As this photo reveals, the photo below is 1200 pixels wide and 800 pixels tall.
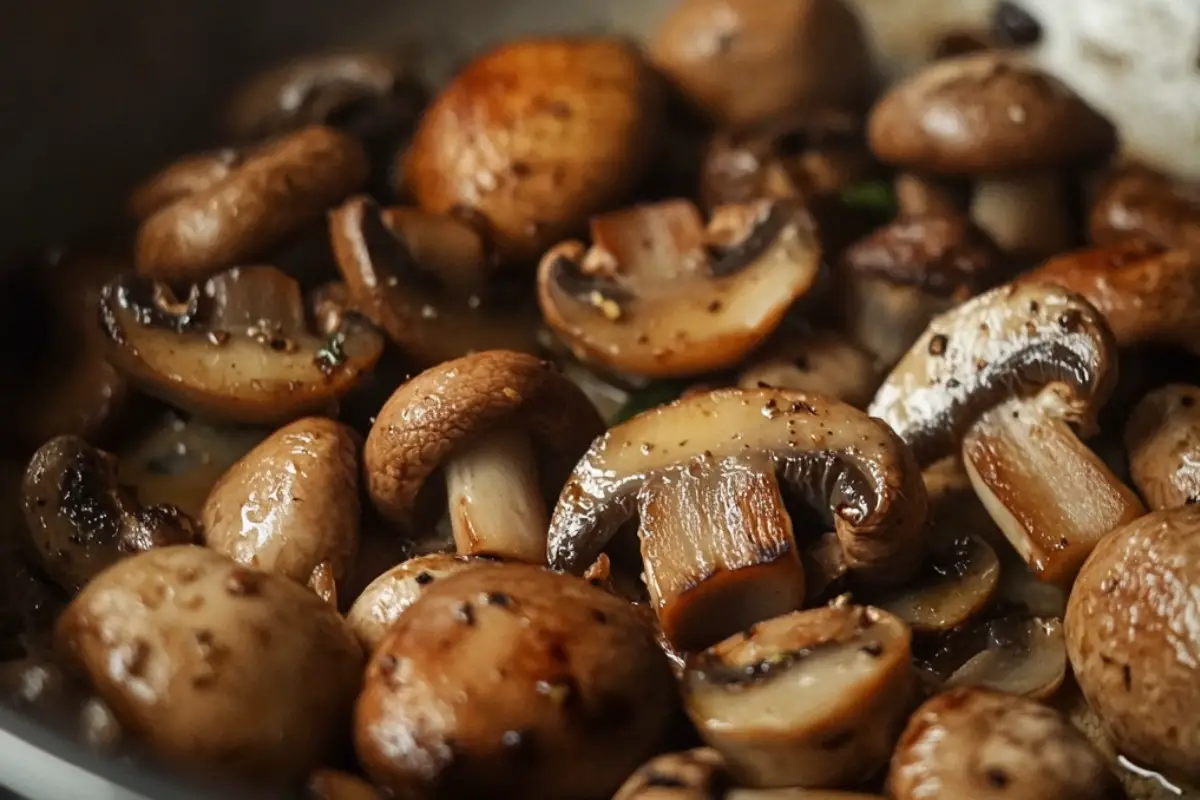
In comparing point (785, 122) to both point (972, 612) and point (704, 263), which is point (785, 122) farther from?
point (972, 612)

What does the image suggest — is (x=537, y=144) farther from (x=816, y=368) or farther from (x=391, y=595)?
(x=391, y=595)

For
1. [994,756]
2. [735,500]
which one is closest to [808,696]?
[994,756]

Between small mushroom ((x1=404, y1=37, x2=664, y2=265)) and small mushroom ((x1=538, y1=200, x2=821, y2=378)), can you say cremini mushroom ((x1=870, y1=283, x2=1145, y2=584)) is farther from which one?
small mushroom ((x1=404, y1=37, x2=664, y2=265))

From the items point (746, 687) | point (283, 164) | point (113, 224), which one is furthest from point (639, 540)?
point (113, 224)

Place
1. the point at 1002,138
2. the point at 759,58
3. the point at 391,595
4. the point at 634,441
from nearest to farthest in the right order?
the point at 391,595, the point at 634,441, the point at 1002,138, the point at 759,58

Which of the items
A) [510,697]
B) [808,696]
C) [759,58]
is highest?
[759,58]

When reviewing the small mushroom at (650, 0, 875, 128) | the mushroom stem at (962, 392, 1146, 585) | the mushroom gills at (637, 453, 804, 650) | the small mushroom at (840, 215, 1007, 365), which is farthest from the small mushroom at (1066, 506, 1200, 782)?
Answer: the small mushroom at (650, 0, 875, 128)
